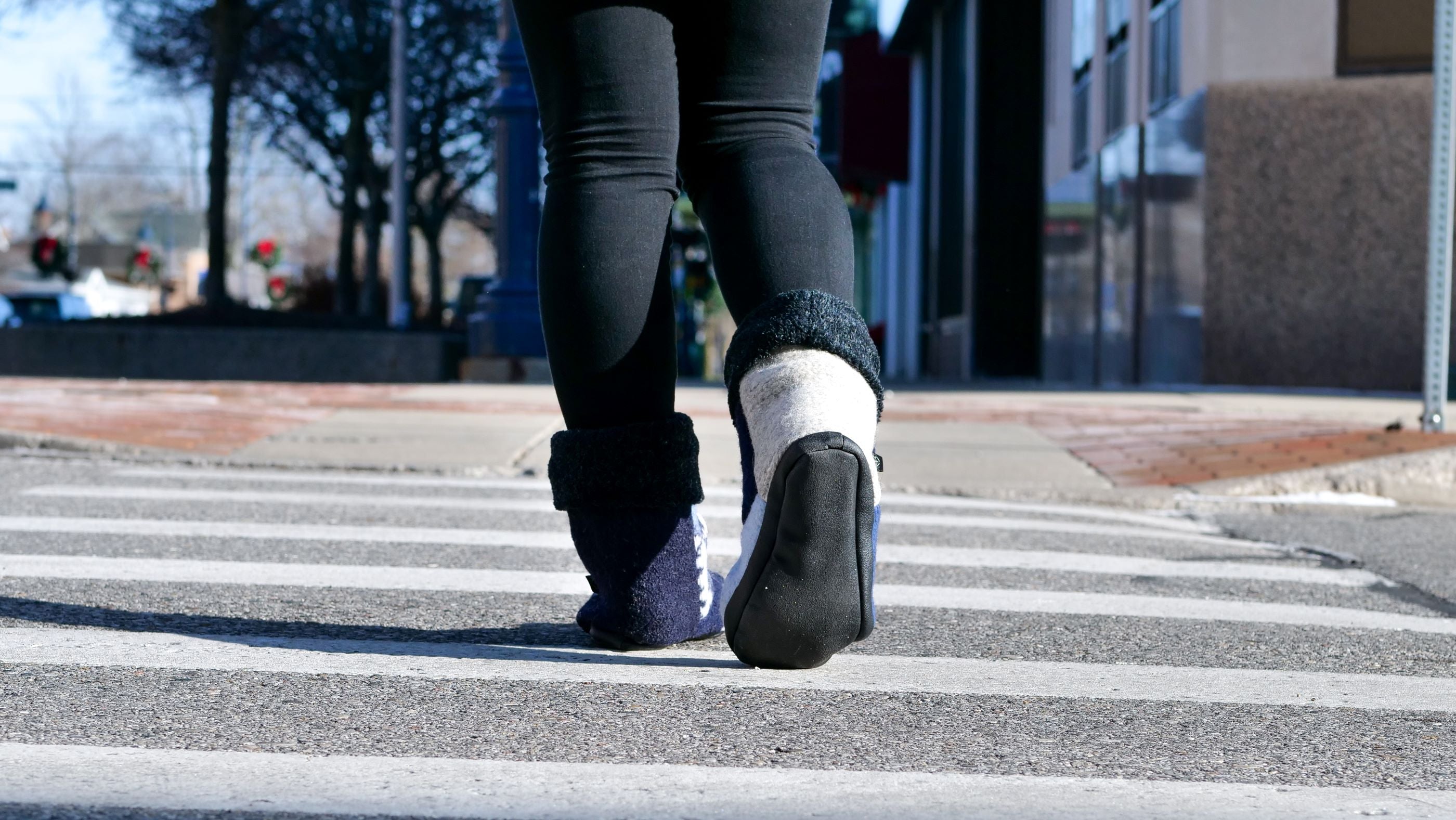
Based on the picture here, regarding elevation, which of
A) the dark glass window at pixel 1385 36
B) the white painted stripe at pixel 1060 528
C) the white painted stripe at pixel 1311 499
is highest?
the dark glass window at pixel 1385 36

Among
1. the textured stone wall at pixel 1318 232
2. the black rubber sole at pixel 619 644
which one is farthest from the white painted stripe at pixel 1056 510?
the textured stone wall at pixel 1318 232

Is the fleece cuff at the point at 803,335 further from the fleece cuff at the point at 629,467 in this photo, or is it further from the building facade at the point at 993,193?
the building facade at the point at 993,193

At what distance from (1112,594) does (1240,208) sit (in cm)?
1215

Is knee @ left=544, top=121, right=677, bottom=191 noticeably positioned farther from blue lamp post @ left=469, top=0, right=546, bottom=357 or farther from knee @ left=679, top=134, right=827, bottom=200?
blue lamp post @ left=469, top=0, right=546, bottom=357

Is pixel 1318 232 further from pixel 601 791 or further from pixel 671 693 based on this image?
pixel 601 791

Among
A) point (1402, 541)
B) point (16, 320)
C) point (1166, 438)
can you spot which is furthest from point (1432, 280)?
point (16, 320)

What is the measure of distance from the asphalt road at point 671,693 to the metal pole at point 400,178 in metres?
22.0

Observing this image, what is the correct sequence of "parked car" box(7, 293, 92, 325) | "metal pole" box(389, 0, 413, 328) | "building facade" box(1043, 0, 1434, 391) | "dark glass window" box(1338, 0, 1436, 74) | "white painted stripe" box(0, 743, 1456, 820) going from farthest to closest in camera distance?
1. "parked car" box(7, 293, 92, 325)
2. "metal pole" box(389, 0, 413, 328)
3. "building facade" box(1043, 0, 1434, 391)
4. "dark glass window" box(1338, 0, 1436, 74)
5. "white painted stripe" box(0, 743, 1456, 820)

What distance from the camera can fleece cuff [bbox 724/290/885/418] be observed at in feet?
7.10

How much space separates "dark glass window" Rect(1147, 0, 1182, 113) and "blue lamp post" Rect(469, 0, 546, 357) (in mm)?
5883

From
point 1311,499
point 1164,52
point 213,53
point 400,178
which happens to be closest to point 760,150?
point 1311,499

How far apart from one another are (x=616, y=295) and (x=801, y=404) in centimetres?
35

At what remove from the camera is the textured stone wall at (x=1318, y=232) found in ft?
46.0

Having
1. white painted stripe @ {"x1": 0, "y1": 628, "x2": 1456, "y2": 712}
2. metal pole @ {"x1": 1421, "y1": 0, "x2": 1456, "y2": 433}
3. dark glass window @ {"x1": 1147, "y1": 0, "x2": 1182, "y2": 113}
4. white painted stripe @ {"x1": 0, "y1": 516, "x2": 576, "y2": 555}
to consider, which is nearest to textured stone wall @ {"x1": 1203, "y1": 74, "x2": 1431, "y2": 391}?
dark glass window @ {"x1": 1147, "y1": 0, "x2": 1182, "y2": 113}
